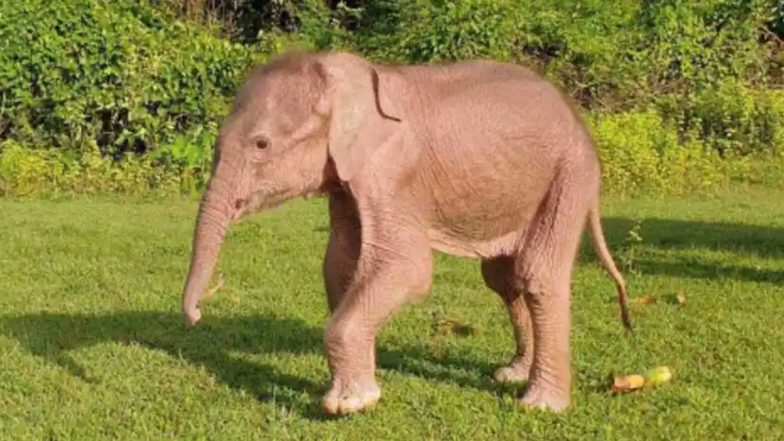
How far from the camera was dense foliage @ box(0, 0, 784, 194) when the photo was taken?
1425 centimetres

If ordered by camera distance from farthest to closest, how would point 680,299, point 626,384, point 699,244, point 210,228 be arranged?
point 699,244 → point 680,299 → point 626,384 → point 210,228

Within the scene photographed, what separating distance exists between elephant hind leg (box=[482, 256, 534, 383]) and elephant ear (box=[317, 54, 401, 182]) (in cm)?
113

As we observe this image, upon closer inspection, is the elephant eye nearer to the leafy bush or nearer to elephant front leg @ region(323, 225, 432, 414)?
elephant front leg @ region(323, 225, 432, 414)

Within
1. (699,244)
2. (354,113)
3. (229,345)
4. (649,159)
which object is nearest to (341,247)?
(354,113)

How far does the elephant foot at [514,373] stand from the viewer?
20.5ft

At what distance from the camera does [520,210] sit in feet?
18.7

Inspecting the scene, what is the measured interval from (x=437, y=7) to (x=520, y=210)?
35.1 feet

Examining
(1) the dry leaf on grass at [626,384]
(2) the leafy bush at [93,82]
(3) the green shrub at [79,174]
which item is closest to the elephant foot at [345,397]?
(1) the dry leaf on grass at [626,384]

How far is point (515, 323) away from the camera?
6328 mm

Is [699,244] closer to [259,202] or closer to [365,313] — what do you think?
[365,313]

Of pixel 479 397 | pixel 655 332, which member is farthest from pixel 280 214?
pixel 479 397

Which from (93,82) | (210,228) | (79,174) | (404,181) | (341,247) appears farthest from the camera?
(93,82)

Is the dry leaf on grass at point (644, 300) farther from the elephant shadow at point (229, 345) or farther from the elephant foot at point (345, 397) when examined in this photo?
the elephant foot at point (345, 397)

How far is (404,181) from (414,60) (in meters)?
10.3
